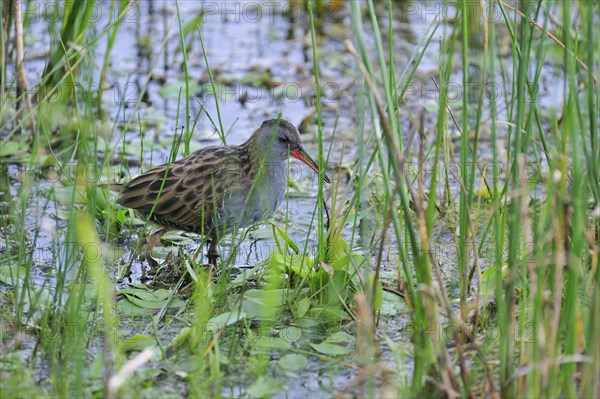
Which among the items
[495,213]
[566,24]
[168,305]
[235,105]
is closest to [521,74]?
[566,24]

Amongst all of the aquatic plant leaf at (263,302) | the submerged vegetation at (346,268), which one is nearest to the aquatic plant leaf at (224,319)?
the submerged vegetation at (346,268)

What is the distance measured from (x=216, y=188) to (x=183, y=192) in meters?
0.17

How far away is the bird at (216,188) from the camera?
4.96 metres

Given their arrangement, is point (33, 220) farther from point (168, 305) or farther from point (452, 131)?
point (452, 131)

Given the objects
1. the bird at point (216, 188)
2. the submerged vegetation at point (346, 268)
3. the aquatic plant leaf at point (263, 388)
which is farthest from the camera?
the bird at point (216, 188)

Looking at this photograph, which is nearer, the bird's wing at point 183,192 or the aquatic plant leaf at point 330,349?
the aquatic plant leaf at point 330,349

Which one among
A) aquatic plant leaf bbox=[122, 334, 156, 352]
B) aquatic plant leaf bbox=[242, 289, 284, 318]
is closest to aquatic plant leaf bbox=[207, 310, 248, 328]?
aquatic plant leaf bbox=[242, 289, 284, 318]

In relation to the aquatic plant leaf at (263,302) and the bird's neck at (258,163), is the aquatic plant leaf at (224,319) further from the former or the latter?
the bird's neck at (258,163)

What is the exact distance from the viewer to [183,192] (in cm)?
502

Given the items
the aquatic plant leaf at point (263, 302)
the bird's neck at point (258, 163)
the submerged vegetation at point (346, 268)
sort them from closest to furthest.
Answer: the submerged vegetation at point (346, 268) < the aquatic plant leaf at point (263, 302) < the bird's neck at point (258, 163)

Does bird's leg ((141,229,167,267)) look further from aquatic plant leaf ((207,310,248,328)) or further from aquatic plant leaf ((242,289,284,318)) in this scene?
aquatic plant leaf ((207,310,248,328))

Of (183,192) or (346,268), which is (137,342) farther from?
(183,192)

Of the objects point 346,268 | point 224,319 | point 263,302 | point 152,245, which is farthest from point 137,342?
point 152,245

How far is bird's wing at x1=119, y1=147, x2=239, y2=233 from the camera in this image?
4977 millimetres
